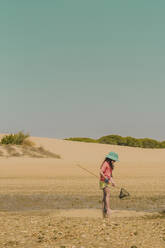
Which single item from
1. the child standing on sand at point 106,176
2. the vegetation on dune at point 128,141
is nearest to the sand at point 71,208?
the child standing on sand at point 106,176

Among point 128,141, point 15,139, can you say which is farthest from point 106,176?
point 128,141

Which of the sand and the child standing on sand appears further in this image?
the child standing on sand

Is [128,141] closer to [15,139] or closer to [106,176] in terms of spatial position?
[15,139]

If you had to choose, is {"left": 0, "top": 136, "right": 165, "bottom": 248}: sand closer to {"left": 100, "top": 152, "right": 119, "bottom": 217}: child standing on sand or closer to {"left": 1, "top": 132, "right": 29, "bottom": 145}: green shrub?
{"left": 100, "top": 152, "right": 119, "bottom": 217}: child standing on sand

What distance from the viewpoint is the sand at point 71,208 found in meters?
8.73

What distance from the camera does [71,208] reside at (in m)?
14.2

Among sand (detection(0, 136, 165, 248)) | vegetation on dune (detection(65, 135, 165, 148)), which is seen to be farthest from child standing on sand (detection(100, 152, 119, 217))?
vegetation on dune (detection(65, 135, 165, 148))

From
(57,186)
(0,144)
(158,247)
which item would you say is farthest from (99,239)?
(0,144)

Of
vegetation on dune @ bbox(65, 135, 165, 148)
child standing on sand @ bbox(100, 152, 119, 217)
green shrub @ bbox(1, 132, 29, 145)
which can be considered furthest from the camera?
vegetation on dune @ bbox(65, 135, 165, 148)

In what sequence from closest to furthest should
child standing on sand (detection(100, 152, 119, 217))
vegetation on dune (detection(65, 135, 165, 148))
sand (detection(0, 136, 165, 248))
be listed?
1. sand (detection(0, 136, 165, 248))
2. child standing on sand (detection(100, 152, 119, 217))
3. vegetation on dune (detection(65, 135, 165, 148))

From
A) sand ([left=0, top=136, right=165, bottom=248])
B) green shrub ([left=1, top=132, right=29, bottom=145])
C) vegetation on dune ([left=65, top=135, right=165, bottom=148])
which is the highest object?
vegetation on dune ([left=65, top=135, right=165, bottom=148])

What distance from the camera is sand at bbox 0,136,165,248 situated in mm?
8727

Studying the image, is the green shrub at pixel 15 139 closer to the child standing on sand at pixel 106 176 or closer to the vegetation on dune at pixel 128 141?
the child standing on sand at pixel 106 176

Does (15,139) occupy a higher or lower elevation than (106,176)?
higher
